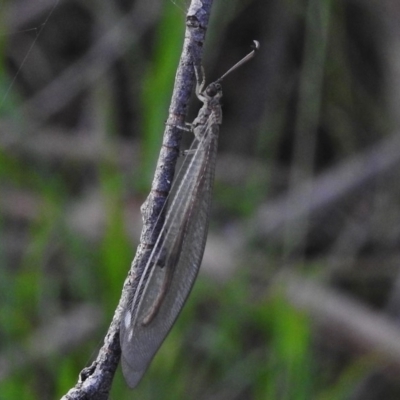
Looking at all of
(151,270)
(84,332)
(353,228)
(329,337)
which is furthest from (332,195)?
(151,270)

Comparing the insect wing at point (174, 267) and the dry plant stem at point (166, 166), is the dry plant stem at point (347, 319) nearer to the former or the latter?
the insect wing at point (174, 267)

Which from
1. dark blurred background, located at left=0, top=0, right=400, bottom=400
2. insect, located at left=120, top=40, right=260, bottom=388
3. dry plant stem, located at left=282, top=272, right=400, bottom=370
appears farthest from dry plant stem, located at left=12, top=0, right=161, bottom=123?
insect, located at left=120, top=40, right=260, bottom=388

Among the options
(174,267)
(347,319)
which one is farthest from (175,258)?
(347,319)

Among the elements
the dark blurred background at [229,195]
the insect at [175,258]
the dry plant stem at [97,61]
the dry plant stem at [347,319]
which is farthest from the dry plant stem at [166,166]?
the dry plant stem at [97,61]

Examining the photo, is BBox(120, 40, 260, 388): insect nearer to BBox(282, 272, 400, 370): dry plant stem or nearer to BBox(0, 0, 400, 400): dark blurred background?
BBox(0, 0, 400, 400): dark blurred background

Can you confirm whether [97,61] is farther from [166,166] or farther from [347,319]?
[166,166]

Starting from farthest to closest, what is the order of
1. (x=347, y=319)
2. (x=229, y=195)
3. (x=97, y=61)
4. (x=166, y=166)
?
(x=97, y=61)
(x=229, y=195)
(x=347, y=319)
(x=166, y=166)
